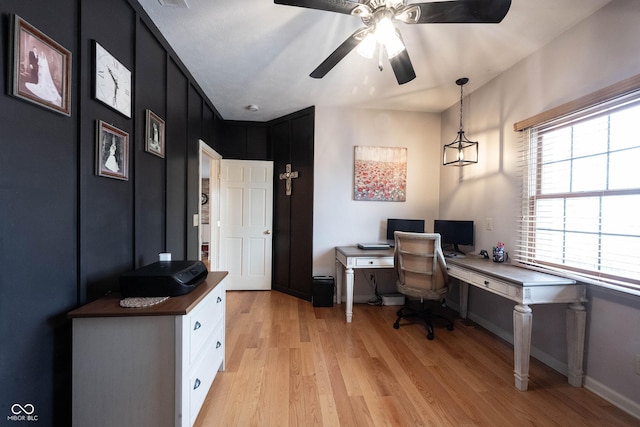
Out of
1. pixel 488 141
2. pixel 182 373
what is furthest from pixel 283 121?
pixel 182 373

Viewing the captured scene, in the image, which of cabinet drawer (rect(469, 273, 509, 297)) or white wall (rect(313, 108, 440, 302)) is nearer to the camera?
cabinet drawer (rect(469, 273, 509, 297))

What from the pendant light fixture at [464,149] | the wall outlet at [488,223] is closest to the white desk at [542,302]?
the wall outlet at [488,223]

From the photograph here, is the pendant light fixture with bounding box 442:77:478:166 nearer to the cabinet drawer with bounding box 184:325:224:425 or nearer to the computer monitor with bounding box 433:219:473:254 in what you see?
the computer monitor with bounding box 433:219:473:254

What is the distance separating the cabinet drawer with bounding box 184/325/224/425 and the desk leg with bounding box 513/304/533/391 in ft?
6.82

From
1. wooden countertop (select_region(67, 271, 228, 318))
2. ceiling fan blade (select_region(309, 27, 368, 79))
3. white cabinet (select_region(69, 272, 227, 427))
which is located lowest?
white cabinet (select_region(69, 272, 227, 427))

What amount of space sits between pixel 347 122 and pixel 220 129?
190 centimetres

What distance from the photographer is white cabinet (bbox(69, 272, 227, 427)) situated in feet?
3.72

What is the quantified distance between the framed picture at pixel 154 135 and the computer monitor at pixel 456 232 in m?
3.06

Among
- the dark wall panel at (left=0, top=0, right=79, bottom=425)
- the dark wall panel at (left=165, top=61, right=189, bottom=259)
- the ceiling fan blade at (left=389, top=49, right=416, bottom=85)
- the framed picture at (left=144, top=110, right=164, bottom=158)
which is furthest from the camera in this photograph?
the dark wall panel at (left=165, top=61, right=189, bottom=259)

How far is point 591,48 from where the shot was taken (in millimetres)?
1772

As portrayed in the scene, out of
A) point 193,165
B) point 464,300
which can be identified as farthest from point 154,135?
point 464,300

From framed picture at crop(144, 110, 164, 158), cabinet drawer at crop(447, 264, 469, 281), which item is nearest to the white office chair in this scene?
cabinet drawer at crop(447, 264, 469, 281)

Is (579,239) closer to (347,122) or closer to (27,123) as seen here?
(347,122)

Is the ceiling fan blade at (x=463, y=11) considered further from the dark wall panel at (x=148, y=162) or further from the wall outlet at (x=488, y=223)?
the wall outlet at (x=488, y=223)
